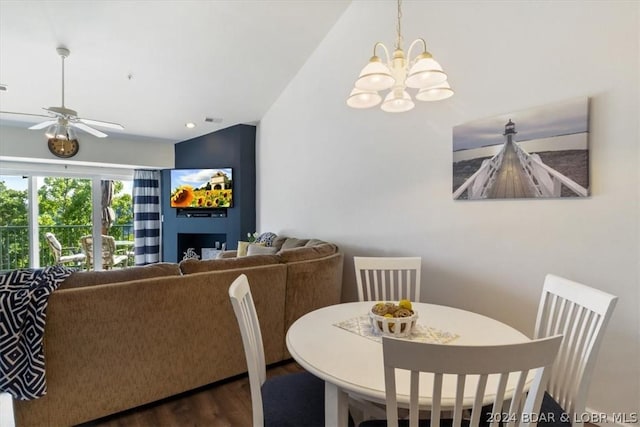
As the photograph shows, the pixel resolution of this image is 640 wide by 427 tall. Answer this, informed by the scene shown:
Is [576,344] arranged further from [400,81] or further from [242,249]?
[242,249]

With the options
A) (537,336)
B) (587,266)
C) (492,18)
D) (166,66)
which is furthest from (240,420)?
(166,66)

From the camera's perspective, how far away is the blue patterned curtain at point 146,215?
6102 millimetres

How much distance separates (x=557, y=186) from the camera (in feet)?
6.42

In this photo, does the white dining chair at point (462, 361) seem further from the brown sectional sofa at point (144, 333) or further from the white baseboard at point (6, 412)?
the white baseboard at point (6, 412)

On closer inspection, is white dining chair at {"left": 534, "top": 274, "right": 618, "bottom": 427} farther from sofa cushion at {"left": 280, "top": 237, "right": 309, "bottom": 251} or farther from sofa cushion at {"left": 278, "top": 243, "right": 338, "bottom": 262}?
sofa cushion at {"left": 280, "top": 237, "right": 309, "bottom": 251}

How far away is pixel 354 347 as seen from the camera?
1.32 meters

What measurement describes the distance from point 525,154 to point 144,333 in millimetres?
2634

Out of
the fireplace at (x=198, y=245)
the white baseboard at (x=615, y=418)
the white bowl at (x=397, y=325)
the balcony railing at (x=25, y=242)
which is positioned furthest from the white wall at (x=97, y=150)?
the white baseboard at (x=615, y=418)

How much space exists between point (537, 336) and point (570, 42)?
5.41 feet

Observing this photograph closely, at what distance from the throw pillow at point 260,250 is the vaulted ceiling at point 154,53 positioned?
2.02 meters

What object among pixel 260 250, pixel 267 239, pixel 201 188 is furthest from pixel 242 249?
pixel 201 188

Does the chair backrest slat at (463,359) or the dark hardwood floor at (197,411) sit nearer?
the chair backrest slat at (463,359)

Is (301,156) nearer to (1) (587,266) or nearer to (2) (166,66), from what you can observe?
(2) (166,66)

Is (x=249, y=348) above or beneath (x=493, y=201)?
beneath
